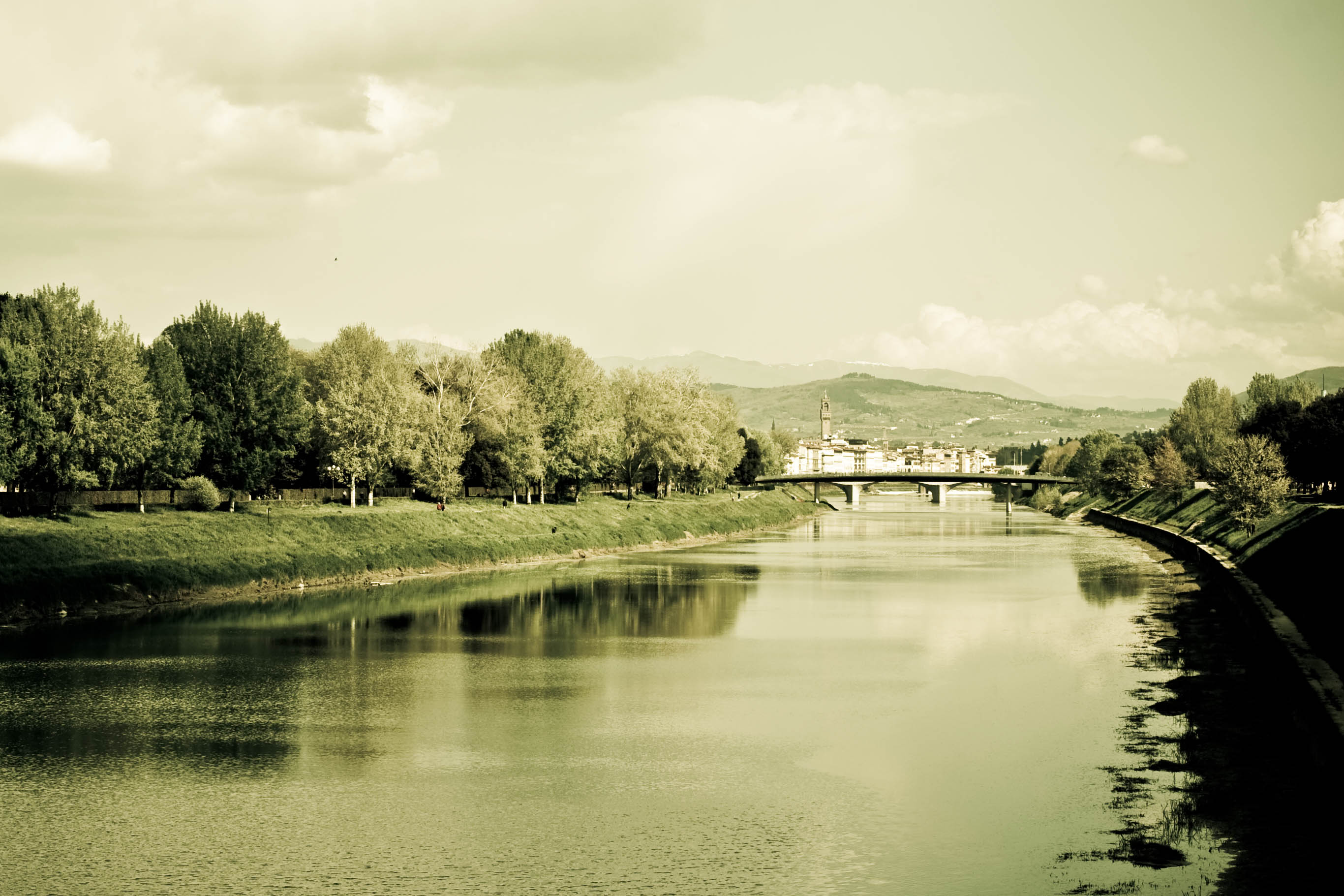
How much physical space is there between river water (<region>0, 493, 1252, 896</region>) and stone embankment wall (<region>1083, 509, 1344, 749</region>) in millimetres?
2777

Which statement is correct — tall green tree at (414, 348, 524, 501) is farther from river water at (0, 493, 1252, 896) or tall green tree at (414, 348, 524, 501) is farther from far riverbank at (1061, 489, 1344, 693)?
far riverbank at (1061, 489, 1344, 693)

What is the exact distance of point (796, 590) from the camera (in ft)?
183

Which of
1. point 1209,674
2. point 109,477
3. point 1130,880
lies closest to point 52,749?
point 1130,880

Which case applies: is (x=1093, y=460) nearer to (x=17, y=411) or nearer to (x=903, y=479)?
(x=903, y=479)

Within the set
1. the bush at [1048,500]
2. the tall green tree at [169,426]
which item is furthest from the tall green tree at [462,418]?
the bush at [1048,500]

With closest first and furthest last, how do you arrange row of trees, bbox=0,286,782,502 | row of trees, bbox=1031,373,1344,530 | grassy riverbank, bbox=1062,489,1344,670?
grassy riverbank, bbox=1062,489,1344,670 < row of trees, bbox=0,286,782,502 < row of trees, bbox=1031,373,1344,530

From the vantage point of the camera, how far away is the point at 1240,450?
69.3 m

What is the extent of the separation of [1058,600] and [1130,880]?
3680cm

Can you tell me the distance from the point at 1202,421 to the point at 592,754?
99.2 metres

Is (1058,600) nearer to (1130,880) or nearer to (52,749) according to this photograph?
(1130,880)

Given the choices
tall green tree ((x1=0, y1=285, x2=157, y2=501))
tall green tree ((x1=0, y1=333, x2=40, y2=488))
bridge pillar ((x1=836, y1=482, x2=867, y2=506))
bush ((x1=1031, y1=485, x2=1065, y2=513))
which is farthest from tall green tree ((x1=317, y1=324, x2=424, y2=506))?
bridge pillar ((x1=836, y1=482, x2=867, y2=506))

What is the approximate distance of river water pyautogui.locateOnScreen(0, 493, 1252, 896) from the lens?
1612cm

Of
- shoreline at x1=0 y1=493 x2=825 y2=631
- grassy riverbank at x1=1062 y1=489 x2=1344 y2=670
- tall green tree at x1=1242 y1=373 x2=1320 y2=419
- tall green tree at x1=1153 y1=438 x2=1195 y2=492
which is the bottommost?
shoreline at x1=0 y1=493 x2=825 y2=631

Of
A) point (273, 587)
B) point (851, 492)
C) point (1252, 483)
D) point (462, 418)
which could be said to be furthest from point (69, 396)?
point (851, 492)
